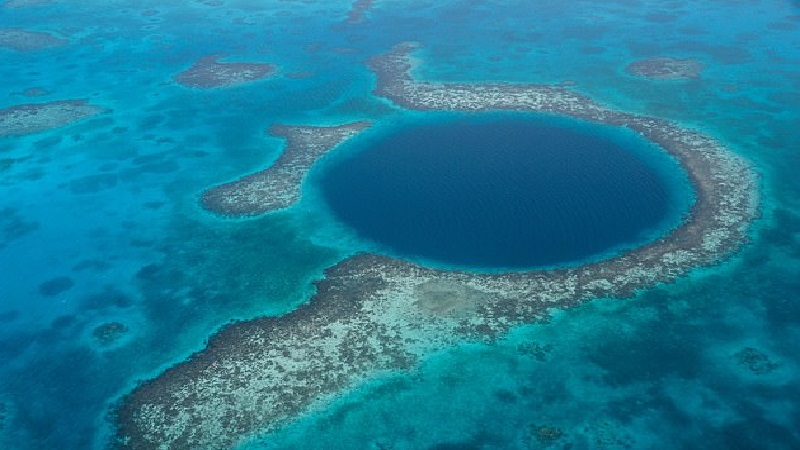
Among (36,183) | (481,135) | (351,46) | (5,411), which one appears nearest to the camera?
(5,411)

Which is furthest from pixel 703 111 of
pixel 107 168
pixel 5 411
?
pixel 5 411

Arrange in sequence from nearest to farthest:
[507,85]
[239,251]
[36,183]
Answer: [239,251], [36,183], [507,85]

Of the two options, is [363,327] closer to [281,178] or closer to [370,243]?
[370,243]

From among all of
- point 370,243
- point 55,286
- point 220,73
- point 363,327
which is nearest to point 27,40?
point 220,73

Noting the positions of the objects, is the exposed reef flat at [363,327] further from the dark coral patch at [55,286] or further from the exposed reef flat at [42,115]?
the exposed reef flat at [42,115]

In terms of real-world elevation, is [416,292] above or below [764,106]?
below

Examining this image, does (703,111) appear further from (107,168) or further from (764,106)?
(107,168)

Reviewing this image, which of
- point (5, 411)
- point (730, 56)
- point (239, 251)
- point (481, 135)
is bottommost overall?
point (5, 411)
